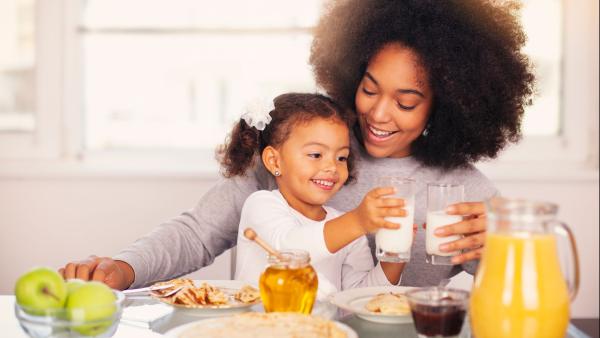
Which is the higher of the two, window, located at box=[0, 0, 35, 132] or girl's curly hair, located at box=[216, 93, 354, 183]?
window, located at box=[0, 0, 35, 132]

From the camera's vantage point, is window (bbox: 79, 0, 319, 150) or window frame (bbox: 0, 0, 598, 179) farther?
window (bbox: 79, 0, 319, 150)

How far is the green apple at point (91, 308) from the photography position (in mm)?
1152

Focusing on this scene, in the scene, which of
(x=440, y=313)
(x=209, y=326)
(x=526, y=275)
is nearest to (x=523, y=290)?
(x=526, y=275)

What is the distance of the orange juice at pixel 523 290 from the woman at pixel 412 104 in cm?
89

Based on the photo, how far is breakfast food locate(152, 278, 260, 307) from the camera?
1.43m

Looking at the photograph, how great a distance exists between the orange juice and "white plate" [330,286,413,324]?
0.90 ft

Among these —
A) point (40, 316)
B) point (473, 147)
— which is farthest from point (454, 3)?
point (40, 316)

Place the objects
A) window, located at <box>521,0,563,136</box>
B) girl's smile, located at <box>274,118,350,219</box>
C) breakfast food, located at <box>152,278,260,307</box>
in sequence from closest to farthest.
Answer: breakfast food, located at <box>152,278,260,307</box>, girl's smile, located at <box>274,118,350,219</box>, window, located at <box>521,0,563,136</box>

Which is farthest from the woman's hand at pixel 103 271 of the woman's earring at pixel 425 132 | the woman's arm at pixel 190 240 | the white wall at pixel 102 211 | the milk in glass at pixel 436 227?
the white wall at pixel 102 211

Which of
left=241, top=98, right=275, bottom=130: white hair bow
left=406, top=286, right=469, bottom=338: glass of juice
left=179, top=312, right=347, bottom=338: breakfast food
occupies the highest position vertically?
left=241, top=98, right=275, bottom=130: white hair bow

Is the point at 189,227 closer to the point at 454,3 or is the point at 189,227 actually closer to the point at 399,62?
the point at 399,62

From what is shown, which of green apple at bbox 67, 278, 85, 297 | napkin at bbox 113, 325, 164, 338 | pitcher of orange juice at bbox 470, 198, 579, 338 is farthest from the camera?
napkin at bbox 113, 325, 164, 338

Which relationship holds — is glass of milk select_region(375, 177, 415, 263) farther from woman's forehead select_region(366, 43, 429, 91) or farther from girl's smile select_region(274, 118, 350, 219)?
woman's forehead select_region(366, 43, 429, 91)

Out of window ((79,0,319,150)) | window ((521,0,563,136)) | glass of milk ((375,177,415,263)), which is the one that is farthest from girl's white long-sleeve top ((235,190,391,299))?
window ((521,0,563,136))
